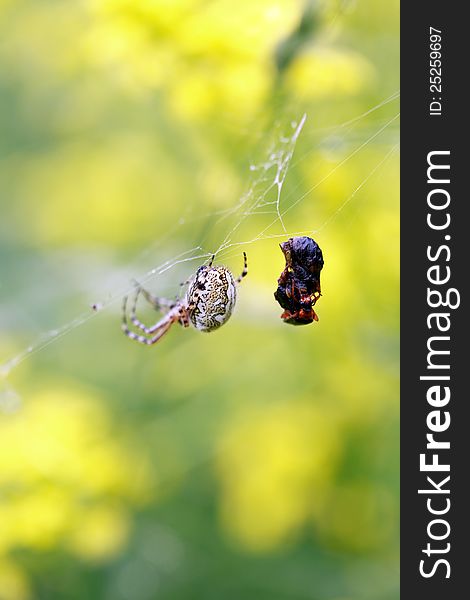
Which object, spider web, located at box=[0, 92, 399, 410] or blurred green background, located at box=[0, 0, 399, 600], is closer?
spider web, located at box=[0, 92, 399, 410]

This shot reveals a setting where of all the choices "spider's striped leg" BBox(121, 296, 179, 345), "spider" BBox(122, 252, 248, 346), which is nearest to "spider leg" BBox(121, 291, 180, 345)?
"spider's striped leg" BBox(121, 296, 179, 345)

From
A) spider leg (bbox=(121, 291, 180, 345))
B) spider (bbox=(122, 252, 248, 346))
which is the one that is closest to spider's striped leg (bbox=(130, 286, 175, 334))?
spider leg (bbox=(121, 291, 180, 345))

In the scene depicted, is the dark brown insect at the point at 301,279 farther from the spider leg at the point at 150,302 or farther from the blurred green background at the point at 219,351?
the spider leg at the point at 150,302

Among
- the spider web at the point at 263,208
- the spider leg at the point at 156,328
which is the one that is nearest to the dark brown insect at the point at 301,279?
the spider web at the point at 263,208

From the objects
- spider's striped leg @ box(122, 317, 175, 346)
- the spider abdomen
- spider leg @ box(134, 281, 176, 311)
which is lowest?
the spider abdomen

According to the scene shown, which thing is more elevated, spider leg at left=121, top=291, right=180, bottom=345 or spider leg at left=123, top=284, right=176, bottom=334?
spider leg at left=123, top=284, right=176, bottom=334

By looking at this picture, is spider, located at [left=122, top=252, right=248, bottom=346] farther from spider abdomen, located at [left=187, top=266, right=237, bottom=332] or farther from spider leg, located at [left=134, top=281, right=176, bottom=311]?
spider leg, located at [left=134, top=281, right=176, bottom=311]

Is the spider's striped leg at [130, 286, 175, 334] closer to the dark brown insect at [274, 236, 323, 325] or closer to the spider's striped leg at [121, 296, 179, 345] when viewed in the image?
the spider's striped leg at [121, 296, 179, 345]
